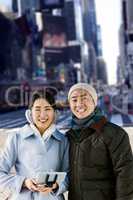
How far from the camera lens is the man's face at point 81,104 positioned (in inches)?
79.2

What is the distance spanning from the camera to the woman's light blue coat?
2.04 metres

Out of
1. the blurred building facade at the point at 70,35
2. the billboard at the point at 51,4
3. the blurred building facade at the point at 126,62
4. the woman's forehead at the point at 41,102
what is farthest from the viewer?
the blurred building facade at the point at 70,35

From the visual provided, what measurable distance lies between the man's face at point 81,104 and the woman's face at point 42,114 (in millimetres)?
97

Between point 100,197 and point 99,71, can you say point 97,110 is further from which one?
point 99,71

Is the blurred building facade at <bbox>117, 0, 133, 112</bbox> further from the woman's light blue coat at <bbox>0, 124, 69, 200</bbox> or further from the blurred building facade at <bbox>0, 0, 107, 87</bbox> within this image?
the woman's light blue coat at <bbox>0, 124, 69, 200</bbox>

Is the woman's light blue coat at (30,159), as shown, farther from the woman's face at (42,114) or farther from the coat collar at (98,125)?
the coat collar at (98,125)

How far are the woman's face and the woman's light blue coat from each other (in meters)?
0.04

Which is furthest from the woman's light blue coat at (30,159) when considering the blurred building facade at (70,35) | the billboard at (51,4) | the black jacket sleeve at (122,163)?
the billboard at (51,4)

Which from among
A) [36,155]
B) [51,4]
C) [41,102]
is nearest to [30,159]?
[36,155]

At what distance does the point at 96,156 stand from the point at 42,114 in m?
0.28

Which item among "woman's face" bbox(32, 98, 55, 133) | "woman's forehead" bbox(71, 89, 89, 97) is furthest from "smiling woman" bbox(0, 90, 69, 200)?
"woman's forehead" bbox(71, 89, 89, 97)

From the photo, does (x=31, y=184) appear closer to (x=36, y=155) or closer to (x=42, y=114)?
(x=36, y=155)

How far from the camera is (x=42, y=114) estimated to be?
80.5 inches

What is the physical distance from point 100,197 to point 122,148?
230mm
